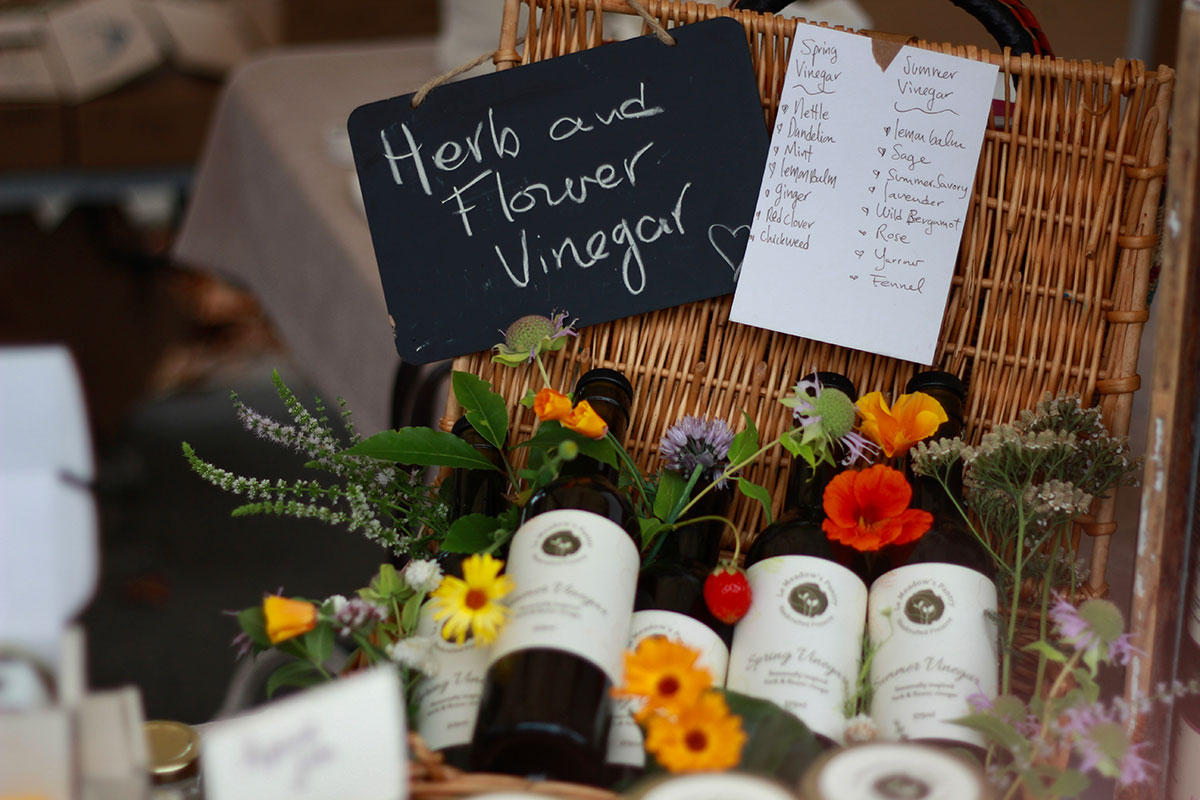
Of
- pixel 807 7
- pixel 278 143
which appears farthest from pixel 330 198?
pixel 807 7

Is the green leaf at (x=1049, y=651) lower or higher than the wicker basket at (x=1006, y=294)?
lower

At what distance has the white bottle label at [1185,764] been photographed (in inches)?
26.9

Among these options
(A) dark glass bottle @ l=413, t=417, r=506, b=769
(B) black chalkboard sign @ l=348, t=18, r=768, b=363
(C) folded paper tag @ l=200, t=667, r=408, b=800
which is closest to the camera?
(C) folded paper tag @ l=200, t=667, r=408, b=800

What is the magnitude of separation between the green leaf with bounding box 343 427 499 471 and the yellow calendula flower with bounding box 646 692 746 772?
28cm

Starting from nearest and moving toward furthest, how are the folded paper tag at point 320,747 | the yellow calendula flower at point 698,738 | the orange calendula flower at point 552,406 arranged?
the folded paper tag at point 320,747, the yellow calendula flower at point 698,738, the orange calendula flower at point 552,406

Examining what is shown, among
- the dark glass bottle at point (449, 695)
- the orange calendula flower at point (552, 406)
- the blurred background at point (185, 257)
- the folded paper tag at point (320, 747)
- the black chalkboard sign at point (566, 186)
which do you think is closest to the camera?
the folded paper tag at point (320, 747)

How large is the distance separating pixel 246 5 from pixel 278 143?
122 centimetres

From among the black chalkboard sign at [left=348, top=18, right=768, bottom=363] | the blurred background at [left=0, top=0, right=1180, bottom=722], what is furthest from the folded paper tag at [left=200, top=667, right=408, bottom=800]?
the blurred background at [left=0, top=0, right=1180, bottom=722]

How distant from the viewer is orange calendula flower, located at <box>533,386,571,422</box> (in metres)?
0.78

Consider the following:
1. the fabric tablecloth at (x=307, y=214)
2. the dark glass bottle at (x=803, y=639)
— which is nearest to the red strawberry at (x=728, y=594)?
the dark glass bottle at (x=803, y=639)

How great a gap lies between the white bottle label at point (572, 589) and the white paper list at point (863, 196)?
29 cm

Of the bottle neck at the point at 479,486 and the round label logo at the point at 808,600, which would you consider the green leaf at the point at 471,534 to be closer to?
the bottle neck at the point at 479,486

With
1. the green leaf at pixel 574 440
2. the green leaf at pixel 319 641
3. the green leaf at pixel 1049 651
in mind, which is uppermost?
the green leaf at pixel 574 440

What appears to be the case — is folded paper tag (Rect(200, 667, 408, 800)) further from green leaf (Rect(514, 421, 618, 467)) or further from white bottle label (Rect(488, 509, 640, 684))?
green leaf (Rect(514, 421, 618, 467))
